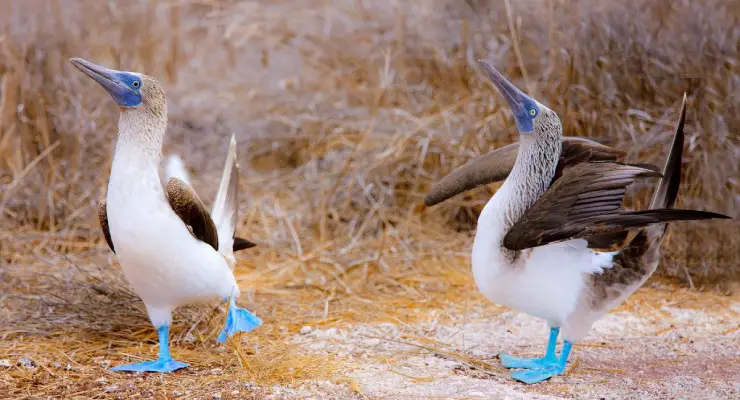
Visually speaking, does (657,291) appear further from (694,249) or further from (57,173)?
(57,173)

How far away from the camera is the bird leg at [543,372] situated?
346 cm

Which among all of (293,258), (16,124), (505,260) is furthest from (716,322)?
(16,124)

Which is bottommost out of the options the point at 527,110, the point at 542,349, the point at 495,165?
the point at 542,349

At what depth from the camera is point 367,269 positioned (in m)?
5.02

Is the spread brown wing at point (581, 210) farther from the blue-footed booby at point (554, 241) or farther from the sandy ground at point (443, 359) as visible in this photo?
the sandy ground at point (443, 359)

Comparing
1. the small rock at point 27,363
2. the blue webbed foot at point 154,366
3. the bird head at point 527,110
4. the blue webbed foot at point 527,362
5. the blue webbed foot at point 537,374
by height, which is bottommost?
the small rock at point 27,363

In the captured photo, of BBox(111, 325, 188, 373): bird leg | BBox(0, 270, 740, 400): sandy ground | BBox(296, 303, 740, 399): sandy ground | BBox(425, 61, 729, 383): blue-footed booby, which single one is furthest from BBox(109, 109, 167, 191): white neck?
BBox(425, 61, 729, 383): blue-footed booby

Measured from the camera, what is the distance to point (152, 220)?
3.35 meters

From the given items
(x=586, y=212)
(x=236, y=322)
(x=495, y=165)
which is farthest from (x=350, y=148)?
(x=586, y=212)

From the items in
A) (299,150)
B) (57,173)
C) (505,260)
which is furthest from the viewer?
(299,150)

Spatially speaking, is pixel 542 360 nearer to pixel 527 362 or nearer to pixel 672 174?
pixel 527 362

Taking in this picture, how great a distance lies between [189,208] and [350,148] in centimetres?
295

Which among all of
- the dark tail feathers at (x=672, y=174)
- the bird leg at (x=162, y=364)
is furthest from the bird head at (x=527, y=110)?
the bird leg at (x=162, y=364)

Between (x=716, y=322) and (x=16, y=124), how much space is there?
4374mm
